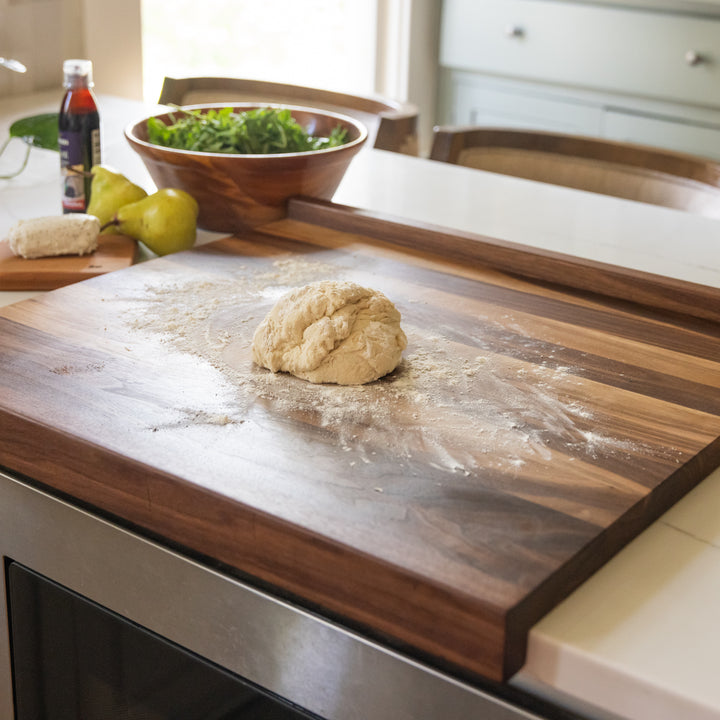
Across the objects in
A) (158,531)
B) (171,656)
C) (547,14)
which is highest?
(547,14)

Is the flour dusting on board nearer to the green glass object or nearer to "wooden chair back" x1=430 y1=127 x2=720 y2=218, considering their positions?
the green glass object

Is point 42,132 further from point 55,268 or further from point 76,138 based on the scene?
point 55,268

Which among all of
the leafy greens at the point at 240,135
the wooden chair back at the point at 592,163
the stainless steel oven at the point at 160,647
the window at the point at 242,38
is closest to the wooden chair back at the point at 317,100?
the wooden chair back at the point at 592,163

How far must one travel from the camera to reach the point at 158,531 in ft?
2.17

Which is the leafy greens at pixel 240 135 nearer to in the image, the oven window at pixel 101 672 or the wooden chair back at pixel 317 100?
the wooden chair back at pixel 317 100

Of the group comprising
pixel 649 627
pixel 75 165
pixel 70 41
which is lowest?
pixel 649 627

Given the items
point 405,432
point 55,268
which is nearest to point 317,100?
point 55,268

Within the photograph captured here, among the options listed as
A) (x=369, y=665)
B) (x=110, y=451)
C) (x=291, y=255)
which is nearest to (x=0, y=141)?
(x=291, y=255)

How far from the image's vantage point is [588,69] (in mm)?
2842

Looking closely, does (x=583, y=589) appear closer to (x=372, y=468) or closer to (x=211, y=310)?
(x=372, y=468)

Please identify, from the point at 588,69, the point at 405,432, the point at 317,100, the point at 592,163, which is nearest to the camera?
the point at 405,432

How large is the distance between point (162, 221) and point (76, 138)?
20 centimetres

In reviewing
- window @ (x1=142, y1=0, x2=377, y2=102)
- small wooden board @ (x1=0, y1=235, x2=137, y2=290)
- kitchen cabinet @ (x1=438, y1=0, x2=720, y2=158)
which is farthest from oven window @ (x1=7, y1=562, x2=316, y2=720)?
window @ (x1=142, y1=0, x2=377, y2=102)

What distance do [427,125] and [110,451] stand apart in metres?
2.84
